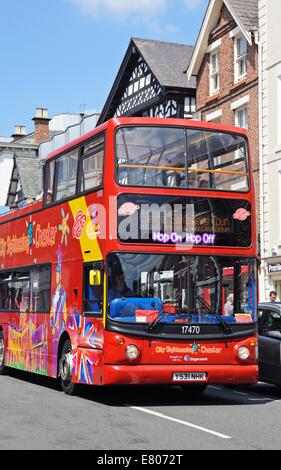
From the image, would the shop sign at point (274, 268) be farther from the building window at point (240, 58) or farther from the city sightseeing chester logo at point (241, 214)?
the city sightseeing chester logo at point (241, 214)

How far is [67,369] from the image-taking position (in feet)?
47.8

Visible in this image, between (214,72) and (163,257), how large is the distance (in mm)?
23296

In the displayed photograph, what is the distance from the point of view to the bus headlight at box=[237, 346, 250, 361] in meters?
13.2

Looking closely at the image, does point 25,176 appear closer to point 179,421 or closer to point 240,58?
point 240,58

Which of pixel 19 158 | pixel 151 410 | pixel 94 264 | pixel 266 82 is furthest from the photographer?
pixel 19 158

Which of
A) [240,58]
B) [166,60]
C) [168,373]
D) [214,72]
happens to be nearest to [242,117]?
[240,58]

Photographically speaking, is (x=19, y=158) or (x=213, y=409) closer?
(x=213, y=409)

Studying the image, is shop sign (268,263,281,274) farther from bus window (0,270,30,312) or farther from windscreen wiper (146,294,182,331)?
windscreen wiper (146,294,182,331)

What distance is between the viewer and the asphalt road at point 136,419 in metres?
9.17

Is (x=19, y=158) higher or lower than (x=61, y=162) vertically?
higher

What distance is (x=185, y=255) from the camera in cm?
1316
